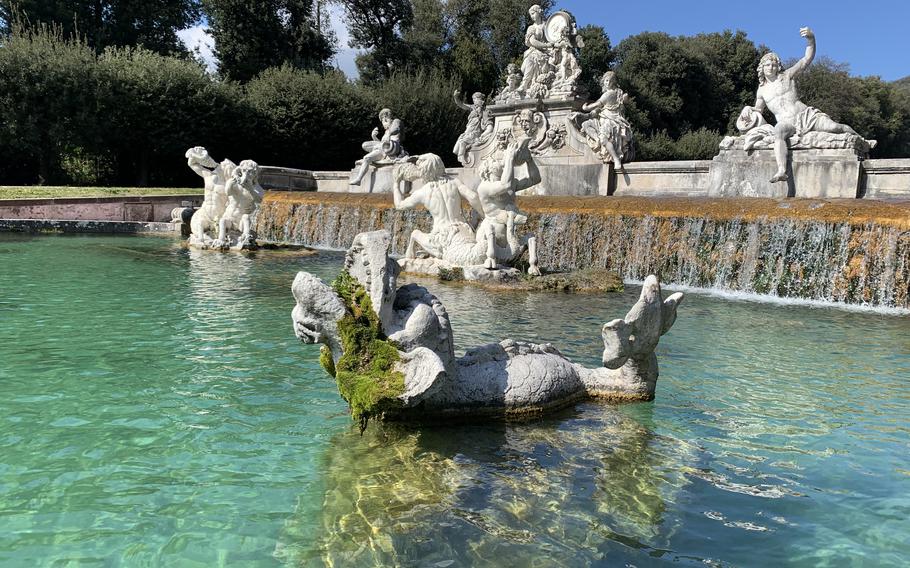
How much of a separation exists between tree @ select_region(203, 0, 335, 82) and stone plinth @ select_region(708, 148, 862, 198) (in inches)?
1043

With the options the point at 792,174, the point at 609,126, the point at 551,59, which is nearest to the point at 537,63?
the point at 551,59

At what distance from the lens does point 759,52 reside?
4856cm

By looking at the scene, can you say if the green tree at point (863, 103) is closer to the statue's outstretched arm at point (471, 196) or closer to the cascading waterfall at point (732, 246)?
the cascading waterfall at point (732, 246)

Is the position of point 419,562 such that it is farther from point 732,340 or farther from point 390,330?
point 732,340

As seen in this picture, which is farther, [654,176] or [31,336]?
[654,176]

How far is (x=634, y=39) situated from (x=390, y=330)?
153 ft

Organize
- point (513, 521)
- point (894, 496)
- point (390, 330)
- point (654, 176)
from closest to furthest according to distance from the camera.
Answer: point (513, 521)
point (894, 496)
point (390, 330)
point (654, 176)

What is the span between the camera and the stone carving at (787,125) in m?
13.8

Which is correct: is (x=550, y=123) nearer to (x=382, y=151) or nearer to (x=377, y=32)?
(x=382, y=151)

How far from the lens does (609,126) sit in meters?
18.6

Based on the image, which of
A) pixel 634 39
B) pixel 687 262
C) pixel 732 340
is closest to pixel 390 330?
pixel 732 340

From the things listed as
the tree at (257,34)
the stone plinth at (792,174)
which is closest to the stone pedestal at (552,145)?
the stone plinth at (792,174)

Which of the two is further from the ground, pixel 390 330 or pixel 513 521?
pixel 390 330

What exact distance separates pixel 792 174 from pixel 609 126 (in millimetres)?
5588
